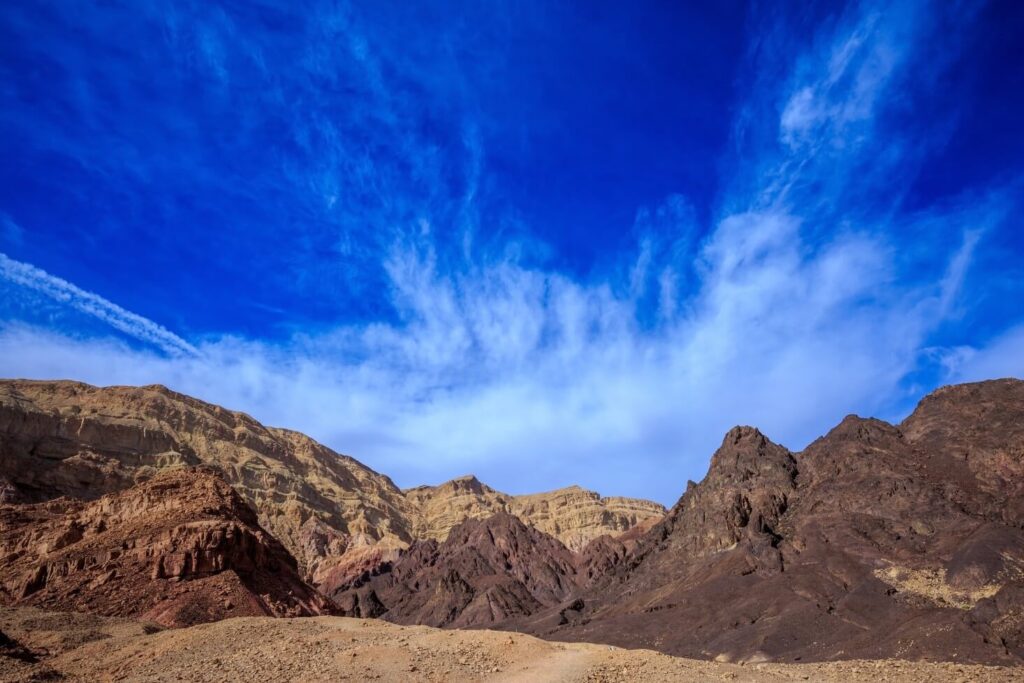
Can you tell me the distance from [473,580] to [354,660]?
124954 millimetres

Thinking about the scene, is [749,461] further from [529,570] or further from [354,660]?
[354,660]

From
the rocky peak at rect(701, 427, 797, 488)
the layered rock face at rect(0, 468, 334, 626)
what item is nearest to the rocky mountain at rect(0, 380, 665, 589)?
the rocky peak at rect(701, 427, 797, 488)

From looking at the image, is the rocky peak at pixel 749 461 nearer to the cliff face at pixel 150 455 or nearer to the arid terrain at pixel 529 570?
the arid terrain at pixel 529 570

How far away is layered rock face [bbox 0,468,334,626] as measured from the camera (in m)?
40.4

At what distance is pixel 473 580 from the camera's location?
141m

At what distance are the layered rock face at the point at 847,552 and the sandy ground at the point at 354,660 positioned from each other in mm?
28413

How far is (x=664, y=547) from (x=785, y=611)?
4116 centimetres

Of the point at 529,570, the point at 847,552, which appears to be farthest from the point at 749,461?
the point at 529,570

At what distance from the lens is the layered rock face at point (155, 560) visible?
40.4m

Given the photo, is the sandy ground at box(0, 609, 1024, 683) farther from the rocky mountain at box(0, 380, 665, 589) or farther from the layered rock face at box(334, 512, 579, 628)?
the layered rock face at box(334, 512, 579, 628)

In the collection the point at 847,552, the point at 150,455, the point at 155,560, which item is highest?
the point at 150,455

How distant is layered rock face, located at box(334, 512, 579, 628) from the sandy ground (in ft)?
320

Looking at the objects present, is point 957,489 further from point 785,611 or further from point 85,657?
point 85,657

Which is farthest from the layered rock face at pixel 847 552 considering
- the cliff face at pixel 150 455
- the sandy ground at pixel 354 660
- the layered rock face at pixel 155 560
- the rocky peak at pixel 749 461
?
the cliff face at pixel 150 455
